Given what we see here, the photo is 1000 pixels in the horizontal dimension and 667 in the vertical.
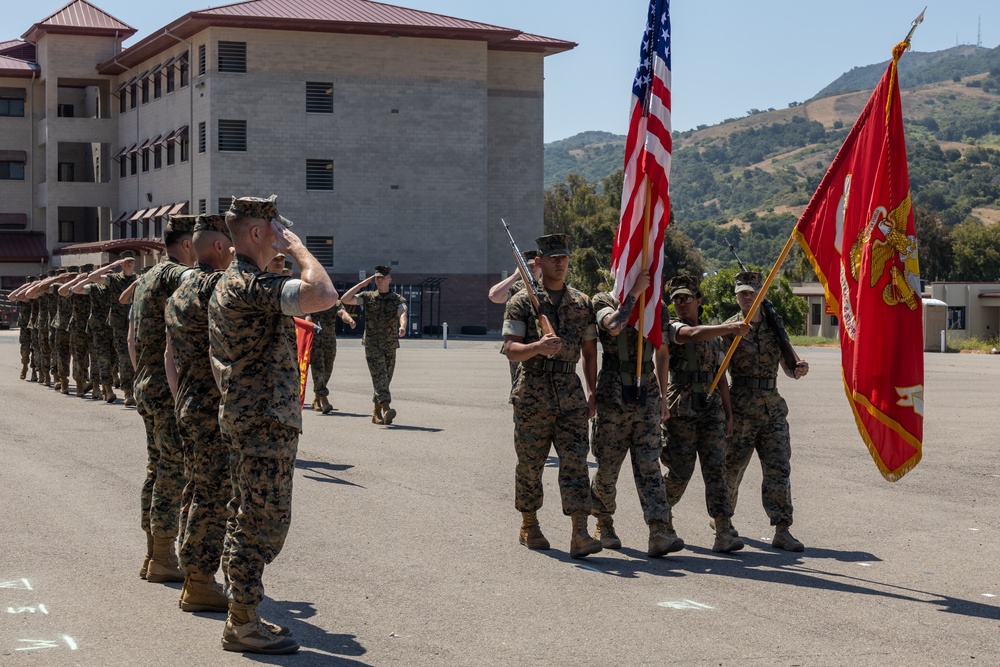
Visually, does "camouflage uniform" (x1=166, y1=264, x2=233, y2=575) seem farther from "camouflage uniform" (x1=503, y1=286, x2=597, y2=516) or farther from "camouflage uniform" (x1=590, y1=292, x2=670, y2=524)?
"camouflage uniform" (x1=590, y1=292, x2=670, y2=524)

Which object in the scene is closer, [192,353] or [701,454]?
[192,353]

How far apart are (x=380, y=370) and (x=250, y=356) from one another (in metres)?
11.2

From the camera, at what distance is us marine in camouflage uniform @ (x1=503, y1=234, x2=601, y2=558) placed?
892cm

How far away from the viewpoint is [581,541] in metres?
8.84

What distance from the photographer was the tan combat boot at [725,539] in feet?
30.1

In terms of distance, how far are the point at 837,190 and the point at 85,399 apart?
589 inches

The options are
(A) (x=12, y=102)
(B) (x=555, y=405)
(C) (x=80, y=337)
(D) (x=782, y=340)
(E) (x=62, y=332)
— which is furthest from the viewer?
(A) (x=12, y=102)

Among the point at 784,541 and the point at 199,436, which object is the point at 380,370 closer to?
the point at 784,541

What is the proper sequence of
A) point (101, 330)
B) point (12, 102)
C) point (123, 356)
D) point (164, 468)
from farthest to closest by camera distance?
1. point (12, 102)
2. point (101, 330)
3. point (123, 356)
4. point (164, 468)

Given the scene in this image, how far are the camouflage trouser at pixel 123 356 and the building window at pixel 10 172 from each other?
58614 millimetres

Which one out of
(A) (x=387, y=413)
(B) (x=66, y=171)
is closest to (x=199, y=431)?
(A) (x=387, y=413)

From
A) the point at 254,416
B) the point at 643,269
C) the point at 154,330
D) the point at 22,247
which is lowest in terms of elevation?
the point at 254,416

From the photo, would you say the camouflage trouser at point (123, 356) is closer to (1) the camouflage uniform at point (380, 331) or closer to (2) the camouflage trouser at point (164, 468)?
(1) the camouflage uniform at point (380, 331)

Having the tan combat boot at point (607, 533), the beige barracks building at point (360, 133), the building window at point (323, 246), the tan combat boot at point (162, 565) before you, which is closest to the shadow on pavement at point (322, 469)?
the tan combat boot at point (607, 533)
